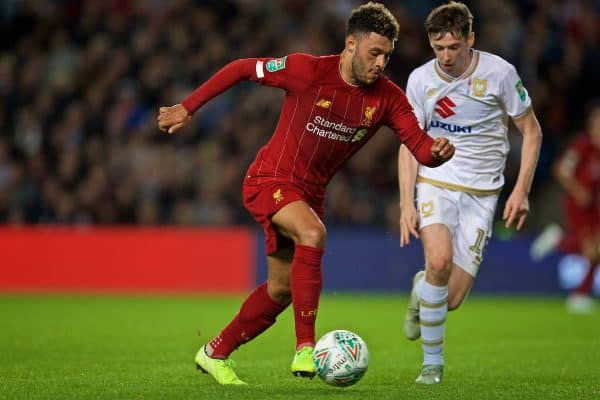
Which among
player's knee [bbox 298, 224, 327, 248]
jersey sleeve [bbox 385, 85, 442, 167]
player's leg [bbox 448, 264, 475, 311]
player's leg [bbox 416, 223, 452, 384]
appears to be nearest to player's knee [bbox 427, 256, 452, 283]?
player's leg [bbox 416, 223, 452, 384]

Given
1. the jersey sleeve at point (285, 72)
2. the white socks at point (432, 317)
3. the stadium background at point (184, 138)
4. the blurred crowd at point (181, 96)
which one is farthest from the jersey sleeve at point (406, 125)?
the blurred crowd at point (181, 96)

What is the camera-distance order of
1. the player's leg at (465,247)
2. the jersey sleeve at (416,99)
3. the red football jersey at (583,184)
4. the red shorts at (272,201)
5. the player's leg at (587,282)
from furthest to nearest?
the red football jersey at (583,184) < the player's leg at (587,282) < the player's leg at (465,247) < the jersey sleeve at (416,99) < the red shorts at (272,201)

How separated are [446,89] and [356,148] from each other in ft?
3.14

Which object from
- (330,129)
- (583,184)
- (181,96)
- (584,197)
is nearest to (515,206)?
(330,129)

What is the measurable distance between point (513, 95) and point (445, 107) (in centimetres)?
44

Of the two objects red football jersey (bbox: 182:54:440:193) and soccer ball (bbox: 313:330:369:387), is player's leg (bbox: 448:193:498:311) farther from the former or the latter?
soccer ball (bbox: 313:330:369:387)

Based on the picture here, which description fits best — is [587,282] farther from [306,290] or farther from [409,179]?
[306,290]

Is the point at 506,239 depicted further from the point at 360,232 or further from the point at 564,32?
the point at 564,32

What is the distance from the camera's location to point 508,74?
7223 mm

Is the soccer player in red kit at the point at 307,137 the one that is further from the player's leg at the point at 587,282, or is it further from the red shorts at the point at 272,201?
the player's leg at the point at 587,282

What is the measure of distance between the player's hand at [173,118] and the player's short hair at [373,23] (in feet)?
3.47

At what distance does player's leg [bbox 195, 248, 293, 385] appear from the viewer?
261 inches

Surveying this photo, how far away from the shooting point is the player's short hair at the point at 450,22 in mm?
6926

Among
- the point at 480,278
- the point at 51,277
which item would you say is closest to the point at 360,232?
the point at 480,278
